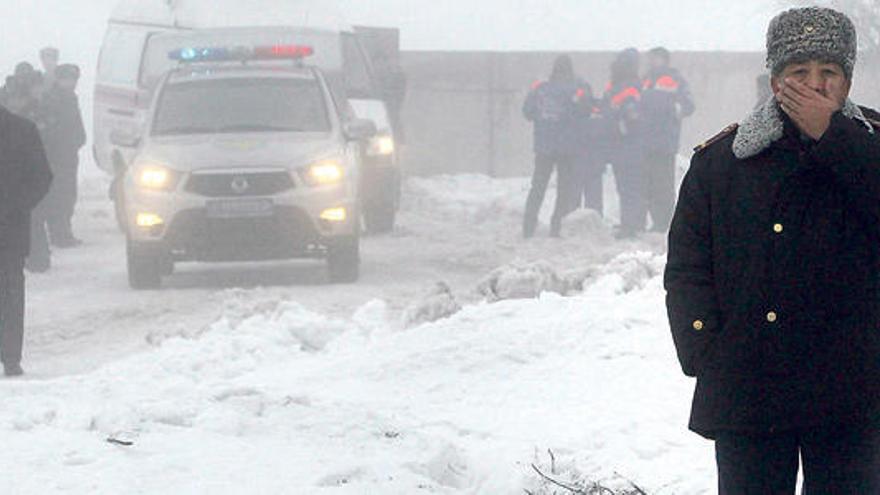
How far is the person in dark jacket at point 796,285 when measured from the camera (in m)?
4.32

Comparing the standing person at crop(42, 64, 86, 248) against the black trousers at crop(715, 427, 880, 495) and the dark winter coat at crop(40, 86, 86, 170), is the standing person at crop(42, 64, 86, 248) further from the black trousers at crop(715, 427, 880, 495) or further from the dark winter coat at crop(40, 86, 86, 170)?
the black trousers at crop(715, 427, 880, 495)

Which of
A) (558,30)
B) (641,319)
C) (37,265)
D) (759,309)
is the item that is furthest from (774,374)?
(558,30)

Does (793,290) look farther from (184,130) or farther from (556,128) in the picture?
(556,128)

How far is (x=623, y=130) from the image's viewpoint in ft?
66.2

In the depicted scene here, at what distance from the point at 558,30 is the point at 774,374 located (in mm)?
79939

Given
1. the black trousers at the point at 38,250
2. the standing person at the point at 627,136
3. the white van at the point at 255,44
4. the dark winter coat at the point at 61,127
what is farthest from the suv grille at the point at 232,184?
the standing person at the point at 627,136

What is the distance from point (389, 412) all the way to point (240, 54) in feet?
31.4

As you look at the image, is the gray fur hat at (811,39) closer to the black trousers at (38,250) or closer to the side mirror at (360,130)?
the side mirror at (360,130)

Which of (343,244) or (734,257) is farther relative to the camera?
(343,244)

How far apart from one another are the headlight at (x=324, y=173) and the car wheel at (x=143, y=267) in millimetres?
1332

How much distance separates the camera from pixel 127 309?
14.6 meters

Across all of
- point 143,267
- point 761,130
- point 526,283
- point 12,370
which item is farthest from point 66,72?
point 761,130

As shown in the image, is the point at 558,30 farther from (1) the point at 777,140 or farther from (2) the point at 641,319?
(1) the point at 777,140

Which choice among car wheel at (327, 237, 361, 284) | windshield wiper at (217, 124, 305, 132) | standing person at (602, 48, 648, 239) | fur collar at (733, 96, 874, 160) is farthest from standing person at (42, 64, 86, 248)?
fur collar at (733, 96, 874, 160)
